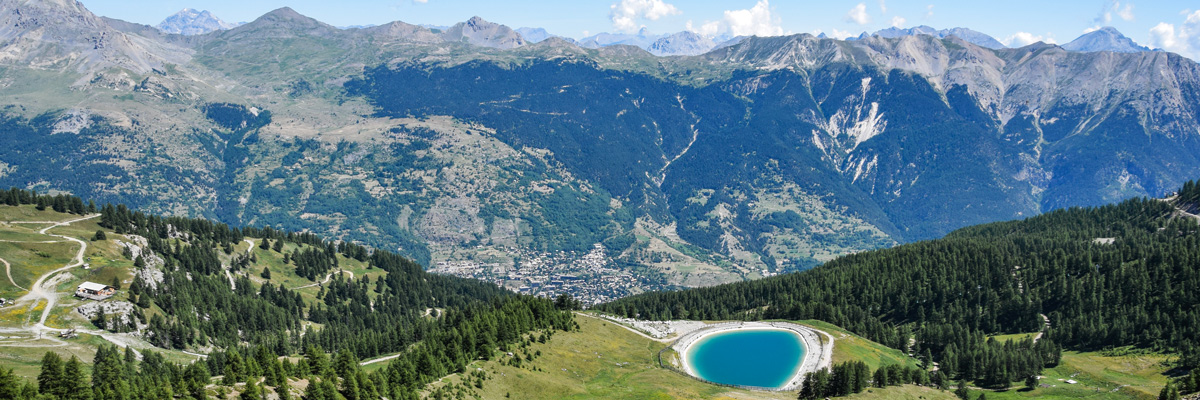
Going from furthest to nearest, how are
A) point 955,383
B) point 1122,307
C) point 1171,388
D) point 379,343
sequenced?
point 1122,307 < point 379,343 < point 955,383 < point 1171,388

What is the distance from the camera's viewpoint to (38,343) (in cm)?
14000

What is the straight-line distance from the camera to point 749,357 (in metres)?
151

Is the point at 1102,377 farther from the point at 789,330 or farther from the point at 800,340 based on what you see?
the point at 789,330

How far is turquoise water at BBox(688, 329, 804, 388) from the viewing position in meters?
137

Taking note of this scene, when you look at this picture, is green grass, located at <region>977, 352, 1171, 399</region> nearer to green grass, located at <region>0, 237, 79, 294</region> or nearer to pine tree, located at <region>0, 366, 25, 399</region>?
pine tree, located at <region>0, 366, 25, 399</region>

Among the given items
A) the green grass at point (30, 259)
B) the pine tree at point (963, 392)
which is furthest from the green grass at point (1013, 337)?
the green grass at point (30, 259)

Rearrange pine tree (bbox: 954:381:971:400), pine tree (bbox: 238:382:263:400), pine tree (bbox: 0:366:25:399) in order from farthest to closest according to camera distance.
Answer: pine tree (bbox: 954:381:971:400) < pine tree (bbox: 238:382:263:400) < pine tree (bbox: 0:366:25:399)

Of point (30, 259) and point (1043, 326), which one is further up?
point (30, 259)

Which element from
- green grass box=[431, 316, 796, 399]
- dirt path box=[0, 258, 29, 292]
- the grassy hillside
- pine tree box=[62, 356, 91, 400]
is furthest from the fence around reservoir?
dirt path box=[0, 258, 29, 292]

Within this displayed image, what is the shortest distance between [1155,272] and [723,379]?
124 m

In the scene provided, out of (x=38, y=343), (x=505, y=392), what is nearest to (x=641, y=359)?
(x=505, y=392)

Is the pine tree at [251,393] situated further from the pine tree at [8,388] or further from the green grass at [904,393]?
the green grass at [904,393]

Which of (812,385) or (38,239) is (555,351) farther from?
(38,239)

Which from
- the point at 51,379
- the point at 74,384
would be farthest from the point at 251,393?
the point at 51,379
